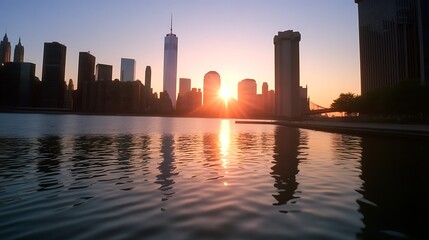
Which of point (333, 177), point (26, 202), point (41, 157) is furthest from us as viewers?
point (41, 157)

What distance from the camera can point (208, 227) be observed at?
320 inches

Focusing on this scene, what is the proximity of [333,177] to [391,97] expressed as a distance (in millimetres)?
83957

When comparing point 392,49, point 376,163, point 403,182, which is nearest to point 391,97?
point 376,163

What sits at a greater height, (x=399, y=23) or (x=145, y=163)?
(x=399, y=23)

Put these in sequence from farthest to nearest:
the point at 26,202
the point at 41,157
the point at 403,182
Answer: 1. the point at 41,157
2. the point at 403,182
3. the point at 26,202

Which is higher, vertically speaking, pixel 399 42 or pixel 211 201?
pixel 399 42

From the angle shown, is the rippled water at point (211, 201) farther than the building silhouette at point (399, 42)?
No

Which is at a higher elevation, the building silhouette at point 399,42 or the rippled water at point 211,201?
the building silhouette at point 399,42

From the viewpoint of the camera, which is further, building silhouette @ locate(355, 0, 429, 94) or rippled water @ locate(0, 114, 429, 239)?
Answer: building silhouette @ locate(355, 0, 429, 94)

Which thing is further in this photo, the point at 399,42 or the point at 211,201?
the point at 399,42

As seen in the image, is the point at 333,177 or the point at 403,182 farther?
the point at 333,177

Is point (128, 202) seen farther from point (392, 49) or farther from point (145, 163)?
point (392, 49)

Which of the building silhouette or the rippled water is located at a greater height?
the building silhouette

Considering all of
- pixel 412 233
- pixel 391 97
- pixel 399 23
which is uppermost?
pixel 399 23
